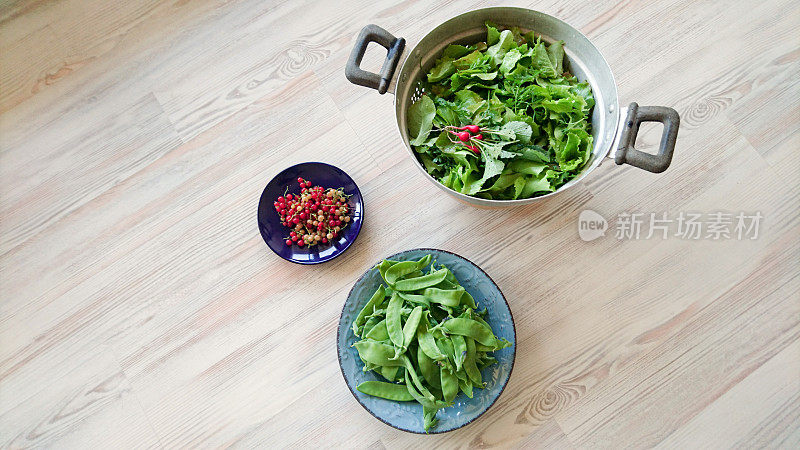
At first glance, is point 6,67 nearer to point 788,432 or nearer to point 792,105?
point 792,105

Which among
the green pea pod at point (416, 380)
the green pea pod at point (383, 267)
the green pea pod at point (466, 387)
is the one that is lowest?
the green pea pod at point (466, 387)

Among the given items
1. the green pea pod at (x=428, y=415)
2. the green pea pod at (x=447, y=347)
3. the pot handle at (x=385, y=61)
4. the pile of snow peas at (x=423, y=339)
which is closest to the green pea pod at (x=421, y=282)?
the pile of snow peas at (x=423, y=339)

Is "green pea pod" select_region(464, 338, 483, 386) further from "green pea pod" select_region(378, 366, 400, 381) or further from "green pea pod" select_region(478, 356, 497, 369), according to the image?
"green pea pod" select_region(378, 366, 400, 381)

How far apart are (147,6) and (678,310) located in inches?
60.6

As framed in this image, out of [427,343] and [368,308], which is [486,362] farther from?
[368,308]

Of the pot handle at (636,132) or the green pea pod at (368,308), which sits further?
the green pea pod at (368,308)

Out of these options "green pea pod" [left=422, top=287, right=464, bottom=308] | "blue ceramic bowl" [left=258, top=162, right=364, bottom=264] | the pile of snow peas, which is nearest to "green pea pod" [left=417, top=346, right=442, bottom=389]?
the pile of snow peas

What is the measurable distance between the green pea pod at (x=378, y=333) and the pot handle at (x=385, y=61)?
482 mm

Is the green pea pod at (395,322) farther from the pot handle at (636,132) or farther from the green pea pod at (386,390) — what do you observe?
the pot handle at (636,132)

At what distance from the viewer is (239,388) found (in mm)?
1402

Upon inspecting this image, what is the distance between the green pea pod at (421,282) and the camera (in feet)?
4.15

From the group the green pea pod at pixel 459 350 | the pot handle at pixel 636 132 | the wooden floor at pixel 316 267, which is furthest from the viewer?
the wooden floor at pixel 316 267

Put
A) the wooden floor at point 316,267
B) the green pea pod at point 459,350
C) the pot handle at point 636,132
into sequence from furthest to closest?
the wooden floor at point 316,267
the green pea pod at point 459,350
the pot handle at point 636,132

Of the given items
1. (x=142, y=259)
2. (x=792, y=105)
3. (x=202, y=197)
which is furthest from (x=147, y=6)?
(x=792, y=105)
